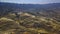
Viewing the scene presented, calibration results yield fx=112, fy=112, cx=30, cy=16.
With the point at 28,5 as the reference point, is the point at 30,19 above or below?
below

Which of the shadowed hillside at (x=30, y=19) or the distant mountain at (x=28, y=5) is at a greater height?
the distant mountain at (x=28, y=5)

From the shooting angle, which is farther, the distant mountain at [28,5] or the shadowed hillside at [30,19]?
the distant mountain at [28,5]

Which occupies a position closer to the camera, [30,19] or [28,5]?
[30,19]

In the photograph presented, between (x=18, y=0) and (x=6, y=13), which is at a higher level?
(x=18, y=0)

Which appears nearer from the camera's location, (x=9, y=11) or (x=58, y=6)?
(x=9, y=11)

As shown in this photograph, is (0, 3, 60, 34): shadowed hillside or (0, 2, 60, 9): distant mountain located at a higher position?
(0, 2, 60, 9): distant mountain

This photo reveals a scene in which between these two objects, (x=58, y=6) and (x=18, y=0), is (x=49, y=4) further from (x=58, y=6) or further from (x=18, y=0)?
(x=18, y=0)

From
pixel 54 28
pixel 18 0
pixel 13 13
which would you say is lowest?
pixel 54 28

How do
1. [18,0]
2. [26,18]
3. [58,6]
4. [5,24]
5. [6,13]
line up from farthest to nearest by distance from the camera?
[18,0], [58,6], [6,13], [26,18], [5,24]

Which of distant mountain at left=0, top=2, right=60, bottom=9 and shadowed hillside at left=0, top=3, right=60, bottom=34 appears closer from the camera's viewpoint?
shadowed hillside at left=0, top=3, right=60, bottom=34

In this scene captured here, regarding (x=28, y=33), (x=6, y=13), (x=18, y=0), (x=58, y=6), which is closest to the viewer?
(x=28, y=33)

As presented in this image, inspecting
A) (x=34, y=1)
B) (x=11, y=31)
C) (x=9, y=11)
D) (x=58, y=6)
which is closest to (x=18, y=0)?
(x=34, y=1)
